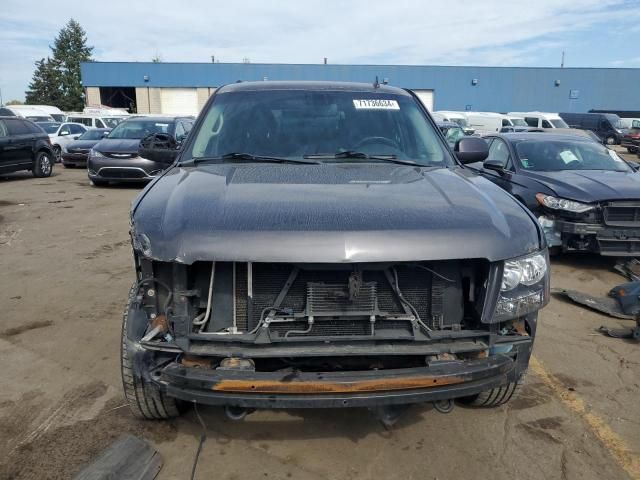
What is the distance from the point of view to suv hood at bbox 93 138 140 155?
1271 cm

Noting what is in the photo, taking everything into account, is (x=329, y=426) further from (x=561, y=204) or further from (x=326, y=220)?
(x=561, y=204)

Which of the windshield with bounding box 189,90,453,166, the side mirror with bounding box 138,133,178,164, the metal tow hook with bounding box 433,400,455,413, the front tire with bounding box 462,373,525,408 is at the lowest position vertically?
the front tire with bounding box 462,373,525,408

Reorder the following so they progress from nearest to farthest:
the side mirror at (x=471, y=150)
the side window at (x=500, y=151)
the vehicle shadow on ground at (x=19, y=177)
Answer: the side mirror at (x=471, y=150), the side window at (x=500, y=151), the vehicle shadow on ground at (x=19, y=177)

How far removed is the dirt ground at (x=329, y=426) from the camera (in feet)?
9.02

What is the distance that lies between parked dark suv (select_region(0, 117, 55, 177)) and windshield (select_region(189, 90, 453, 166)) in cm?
1273

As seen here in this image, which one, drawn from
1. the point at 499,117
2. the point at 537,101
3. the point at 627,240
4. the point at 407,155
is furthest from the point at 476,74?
the point at 407,155

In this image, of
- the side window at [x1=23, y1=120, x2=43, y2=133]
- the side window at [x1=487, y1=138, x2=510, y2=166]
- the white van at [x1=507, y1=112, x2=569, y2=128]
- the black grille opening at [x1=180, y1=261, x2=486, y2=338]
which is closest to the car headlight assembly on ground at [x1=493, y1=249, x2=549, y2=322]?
the black grille opening at [x1=180, y1=261, x2=486, y2=338]

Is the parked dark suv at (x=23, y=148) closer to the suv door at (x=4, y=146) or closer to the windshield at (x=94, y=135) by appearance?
the suv door at (x=4, y=146)

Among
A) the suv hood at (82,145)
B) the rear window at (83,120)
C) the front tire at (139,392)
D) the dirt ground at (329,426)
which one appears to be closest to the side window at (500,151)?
the dirt ground at (329,426)

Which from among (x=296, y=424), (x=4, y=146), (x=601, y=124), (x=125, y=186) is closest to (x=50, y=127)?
(x=4, y=146)

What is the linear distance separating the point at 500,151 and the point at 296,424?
655cm

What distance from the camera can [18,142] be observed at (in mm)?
14570

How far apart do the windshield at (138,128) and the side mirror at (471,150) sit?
11.2 m

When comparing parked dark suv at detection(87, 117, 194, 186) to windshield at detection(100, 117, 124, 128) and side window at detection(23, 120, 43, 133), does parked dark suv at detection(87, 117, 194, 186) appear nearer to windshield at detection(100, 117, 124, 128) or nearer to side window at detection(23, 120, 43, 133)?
side window at detection(23, 120, 43, 133)
